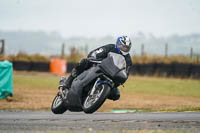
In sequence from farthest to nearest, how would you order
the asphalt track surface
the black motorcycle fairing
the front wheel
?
Result: the black motorcycle fairing < the front wheel < the asphalt track surface

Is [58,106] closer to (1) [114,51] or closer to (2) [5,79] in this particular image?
(1) [114,51]

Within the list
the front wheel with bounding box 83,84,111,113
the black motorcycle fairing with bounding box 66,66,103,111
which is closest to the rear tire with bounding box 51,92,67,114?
the black motorcycle fairing with bounding box 66,66,103,111

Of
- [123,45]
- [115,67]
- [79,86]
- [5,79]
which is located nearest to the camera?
[115,67]

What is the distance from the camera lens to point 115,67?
362 inches

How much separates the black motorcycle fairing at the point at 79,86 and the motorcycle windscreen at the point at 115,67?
10.9 inches

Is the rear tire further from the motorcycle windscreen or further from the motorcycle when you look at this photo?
the motorcycle windscreen

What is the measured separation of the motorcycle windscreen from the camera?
9.19m

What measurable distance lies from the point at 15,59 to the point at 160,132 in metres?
39.0

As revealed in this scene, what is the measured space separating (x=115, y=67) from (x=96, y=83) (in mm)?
585

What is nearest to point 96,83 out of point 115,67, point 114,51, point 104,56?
point 115,67

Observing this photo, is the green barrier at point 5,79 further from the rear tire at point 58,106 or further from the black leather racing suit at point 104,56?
the black leather racing suit at point 104,56

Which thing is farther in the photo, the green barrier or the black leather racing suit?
the green barrier

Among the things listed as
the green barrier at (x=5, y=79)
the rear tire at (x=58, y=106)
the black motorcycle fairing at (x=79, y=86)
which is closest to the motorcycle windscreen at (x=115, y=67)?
the black motorcycle fairing at (x=79, y=86)

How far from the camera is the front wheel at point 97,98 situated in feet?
30.1
